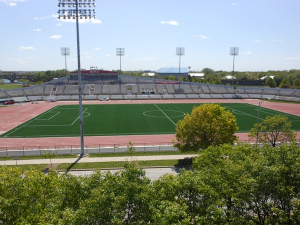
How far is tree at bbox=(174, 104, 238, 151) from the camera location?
106 feet

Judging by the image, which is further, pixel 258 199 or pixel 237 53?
pixel 237 53

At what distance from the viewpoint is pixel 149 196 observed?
535 inches

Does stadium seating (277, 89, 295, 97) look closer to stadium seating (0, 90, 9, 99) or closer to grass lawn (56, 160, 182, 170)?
grass lawn (56, 160, 182, 170)

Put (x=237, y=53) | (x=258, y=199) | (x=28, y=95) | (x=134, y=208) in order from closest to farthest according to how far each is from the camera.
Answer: (x=134, y=208), (x=258, y=199), (x=28, y=95), (x=237, y=53)

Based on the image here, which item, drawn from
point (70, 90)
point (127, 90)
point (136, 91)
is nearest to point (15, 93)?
point (70, 90)

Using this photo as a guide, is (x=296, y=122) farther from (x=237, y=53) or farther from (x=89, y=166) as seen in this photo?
(x=237, y=53)

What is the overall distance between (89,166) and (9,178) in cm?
1840

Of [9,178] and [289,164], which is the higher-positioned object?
[289,164]

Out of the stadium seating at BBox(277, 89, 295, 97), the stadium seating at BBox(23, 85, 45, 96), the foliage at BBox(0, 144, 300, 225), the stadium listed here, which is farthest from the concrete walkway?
the stadium seating at BBox(277, 89, 295, 97)

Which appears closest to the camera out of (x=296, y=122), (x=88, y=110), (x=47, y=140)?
(x=47, y=140)

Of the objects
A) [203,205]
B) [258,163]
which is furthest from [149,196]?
[258,163]

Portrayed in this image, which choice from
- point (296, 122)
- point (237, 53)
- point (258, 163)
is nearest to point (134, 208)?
point (258, 163)

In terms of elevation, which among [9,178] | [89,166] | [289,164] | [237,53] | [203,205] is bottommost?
[89,166]

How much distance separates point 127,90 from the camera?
110 m
